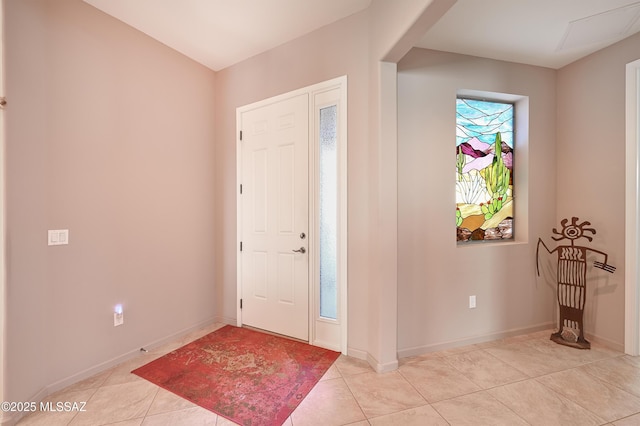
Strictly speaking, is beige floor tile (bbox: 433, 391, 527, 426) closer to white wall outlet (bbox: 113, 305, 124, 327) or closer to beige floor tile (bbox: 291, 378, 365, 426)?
beige floor tile (bbox: 291, 378, 365, 426)

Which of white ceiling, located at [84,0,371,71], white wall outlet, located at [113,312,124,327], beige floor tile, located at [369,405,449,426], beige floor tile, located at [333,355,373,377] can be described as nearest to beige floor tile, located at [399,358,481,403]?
beige floor tile, located at [369,405,449,426]

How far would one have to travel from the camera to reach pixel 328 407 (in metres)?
1.79

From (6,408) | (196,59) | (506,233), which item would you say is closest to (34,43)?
(196,59)

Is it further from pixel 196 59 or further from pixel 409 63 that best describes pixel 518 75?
pixel 196 59

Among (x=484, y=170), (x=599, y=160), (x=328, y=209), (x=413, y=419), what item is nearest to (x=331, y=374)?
(x=413, y=419)

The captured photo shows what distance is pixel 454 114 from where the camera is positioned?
2.59 meters

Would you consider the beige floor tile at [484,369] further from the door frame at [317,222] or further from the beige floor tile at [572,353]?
the door frame at [317,222]

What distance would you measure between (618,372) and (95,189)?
4.40 m

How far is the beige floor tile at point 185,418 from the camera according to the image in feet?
5.43

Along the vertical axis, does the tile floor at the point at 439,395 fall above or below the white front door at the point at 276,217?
below

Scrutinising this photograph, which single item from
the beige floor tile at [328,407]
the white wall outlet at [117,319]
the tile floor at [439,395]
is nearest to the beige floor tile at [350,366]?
the tile floor at [439,395]

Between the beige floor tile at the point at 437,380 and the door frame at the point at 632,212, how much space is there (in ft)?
5.50

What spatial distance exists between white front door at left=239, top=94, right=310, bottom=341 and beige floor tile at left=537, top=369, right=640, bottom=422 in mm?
1996

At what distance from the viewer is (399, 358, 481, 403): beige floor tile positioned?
75.6 inches
